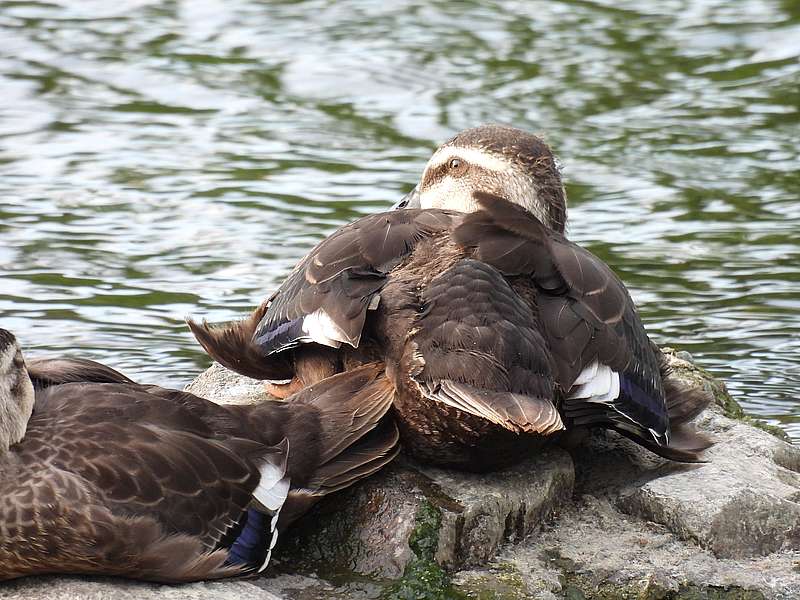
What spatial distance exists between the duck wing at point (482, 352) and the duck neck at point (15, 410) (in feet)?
3.95

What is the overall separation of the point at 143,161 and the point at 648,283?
3.75 meters

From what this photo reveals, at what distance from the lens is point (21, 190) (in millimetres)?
9484

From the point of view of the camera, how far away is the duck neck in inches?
167

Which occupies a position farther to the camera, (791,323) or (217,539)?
(791,323)

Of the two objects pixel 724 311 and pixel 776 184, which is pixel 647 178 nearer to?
pixel 776 184

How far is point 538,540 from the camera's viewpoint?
4793mm

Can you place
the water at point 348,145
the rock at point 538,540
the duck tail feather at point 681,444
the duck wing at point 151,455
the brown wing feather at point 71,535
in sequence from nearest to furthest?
the brown wing feather at point 71,535, the duck wing at point 151,455, the rock at point 538,540, the duck tail feather at point 681,444, the water at point 348,145

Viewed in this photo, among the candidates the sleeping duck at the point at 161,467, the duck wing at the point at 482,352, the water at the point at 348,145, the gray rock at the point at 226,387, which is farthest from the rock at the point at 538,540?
the water at the point at 348,145

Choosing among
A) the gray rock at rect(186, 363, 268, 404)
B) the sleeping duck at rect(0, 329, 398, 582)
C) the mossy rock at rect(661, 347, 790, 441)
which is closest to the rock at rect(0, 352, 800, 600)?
the sleeping duck at rect(0, 329, 398, 582)

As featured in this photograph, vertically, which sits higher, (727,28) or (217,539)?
(217,539)

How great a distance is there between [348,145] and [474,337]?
6036 mm

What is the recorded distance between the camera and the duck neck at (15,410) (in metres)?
4.23

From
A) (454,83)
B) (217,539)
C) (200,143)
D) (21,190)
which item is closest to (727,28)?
(454,83)

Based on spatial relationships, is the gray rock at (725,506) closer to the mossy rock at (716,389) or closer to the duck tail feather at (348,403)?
the mossy rock at (716,389)
